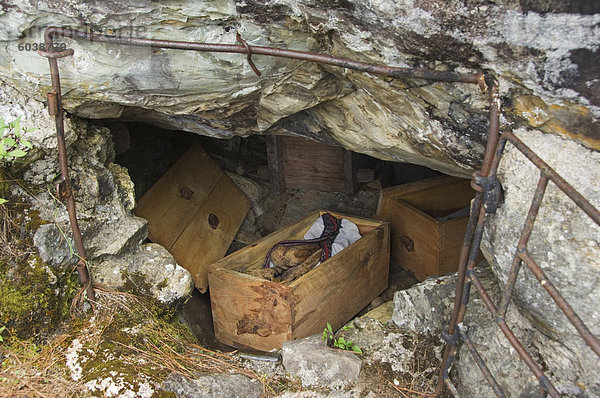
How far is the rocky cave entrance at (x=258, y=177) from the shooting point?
14.8 ft

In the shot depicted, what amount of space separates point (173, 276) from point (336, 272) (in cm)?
123

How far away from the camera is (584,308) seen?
5.70 feet

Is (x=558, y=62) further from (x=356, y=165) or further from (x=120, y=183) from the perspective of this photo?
(x=356, y=165)

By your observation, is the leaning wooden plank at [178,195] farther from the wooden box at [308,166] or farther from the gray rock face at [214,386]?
the gray rock face at [214,386]

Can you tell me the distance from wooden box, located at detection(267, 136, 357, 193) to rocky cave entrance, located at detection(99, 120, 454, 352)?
0.09 meters

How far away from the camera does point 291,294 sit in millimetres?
3297

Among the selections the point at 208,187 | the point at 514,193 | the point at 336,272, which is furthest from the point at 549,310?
the point at 208,187

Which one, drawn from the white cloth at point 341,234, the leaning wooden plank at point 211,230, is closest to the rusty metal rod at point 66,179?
the leaning wooden plank at point 211,230

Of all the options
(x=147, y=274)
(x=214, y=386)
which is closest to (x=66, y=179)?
(x=147, y=274)

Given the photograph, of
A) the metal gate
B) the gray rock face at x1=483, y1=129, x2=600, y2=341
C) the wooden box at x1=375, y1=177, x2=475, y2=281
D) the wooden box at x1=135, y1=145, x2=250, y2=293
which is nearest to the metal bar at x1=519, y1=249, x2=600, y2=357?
the metal gate

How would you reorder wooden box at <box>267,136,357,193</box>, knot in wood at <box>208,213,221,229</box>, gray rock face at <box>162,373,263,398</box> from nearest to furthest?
gray rock face at <box>162,373,263,398</box>
knot in wood at <box>208,213,221,229</box>
wooden box at <box>267,136,357,193</box>

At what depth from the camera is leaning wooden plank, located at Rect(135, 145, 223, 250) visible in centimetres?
418

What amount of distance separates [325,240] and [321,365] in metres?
1.56

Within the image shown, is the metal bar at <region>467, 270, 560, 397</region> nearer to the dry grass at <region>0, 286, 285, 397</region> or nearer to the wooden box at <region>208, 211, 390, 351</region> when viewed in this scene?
the dry grass at <region>0, 286, 285, 397</region>
